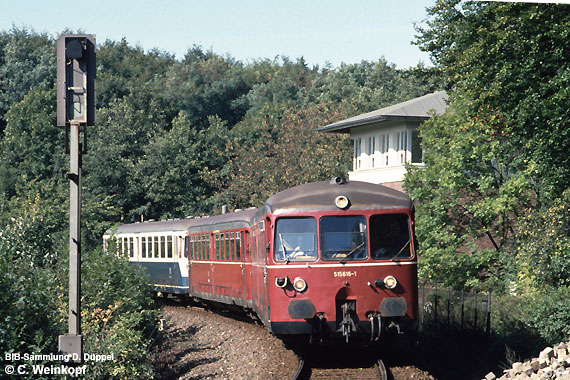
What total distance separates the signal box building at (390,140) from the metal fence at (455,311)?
43.4ft

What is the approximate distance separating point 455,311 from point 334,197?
32.3 feet

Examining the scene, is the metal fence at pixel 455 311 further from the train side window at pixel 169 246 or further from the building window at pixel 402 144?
the building window at pixel 402 144

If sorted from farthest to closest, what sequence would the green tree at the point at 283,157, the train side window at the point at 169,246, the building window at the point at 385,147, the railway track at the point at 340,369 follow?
the green tree at the point at 283,157 < the building window at the point at 385,147 < the train side window at the point at 169,246 < the railway track at the point at 340,369

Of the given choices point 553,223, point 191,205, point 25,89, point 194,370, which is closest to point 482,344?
point 553,223

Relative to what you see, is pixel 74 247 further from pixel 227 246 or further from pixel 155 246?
pixel 155 246

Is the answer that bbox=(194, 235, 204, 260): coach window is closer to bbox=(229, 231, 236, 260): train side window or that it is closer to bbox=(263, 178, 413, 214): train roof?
bbox=(229, 231, 236, 260): train side window

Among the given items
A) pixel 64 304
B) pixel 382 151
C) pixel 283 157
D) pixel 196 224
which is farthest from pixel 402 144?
pixel 64 304

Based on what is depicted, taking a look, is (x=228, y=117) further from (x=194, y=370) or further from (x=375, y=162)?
(x=194, y=370)

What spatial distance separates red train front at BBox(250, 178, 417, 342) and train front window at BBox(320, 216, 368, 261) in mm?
17

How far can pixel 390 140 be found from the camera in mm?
40062

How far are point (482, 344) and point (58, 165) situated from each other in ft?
136

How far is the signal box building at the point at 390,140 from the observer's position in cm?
3859

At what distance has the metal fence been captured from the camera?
70.9ft

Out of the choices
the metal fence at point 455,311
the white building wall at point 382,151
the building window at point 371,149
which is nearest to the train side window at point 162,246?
the metal fence at point 455,311
